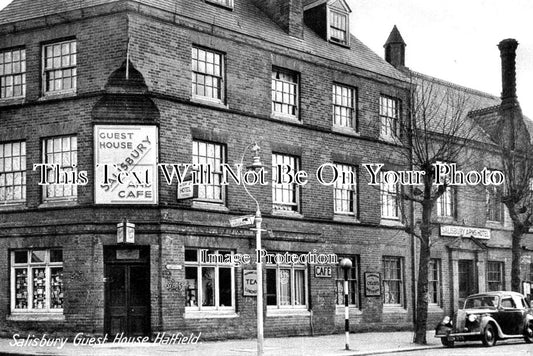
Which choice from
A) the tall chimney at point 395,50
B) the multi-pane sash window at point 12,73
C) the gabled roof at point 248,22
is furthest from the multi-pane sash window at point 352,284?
the multi-pane sash window at point 12,73

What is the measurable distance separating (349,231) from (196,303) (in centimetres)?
779

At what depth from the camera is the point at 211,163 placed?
24672 mm

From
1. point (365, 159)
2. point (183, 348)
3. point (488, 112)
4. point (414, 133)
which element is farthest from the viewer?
point (488, 112)

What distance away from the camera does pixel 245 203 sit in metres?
25.4

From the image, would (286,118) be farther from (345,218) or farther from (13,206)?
(13,206)

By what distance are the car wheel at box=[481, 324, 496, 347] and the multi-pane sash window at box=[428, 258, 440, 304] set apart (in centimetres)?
907

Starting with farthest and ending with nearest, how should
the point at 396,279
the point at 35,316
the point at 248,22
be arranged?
the point at 396,279
the point at 248,22
the point at 35,316

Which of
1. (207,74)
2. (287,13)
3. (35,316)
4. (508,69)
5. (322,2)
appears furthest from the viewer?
(508,69)

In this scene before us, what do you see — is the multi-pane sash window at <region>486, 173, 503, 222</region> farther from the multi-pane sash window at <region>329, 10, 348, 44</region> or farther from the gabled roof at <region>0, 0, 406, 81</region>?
the multi-pane sash window at <region>329, 10, 348, 44</region>

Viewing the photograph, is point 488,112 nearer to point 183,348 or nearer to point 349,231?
point 349,231

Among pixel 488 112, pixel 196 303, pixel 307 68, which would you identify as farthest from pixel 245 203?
pixel 488 112

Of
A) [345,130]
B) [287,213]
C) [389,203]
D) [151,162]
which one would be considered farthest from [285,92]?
[389,203]

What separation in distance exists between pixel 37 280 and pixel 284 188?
8919mm

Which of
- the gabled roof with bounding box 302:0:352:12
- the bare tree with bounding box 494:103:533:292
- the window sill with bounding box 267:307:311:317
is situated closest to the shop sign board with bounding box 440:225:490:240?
the bare tree with bounding box 494:103:533:292
